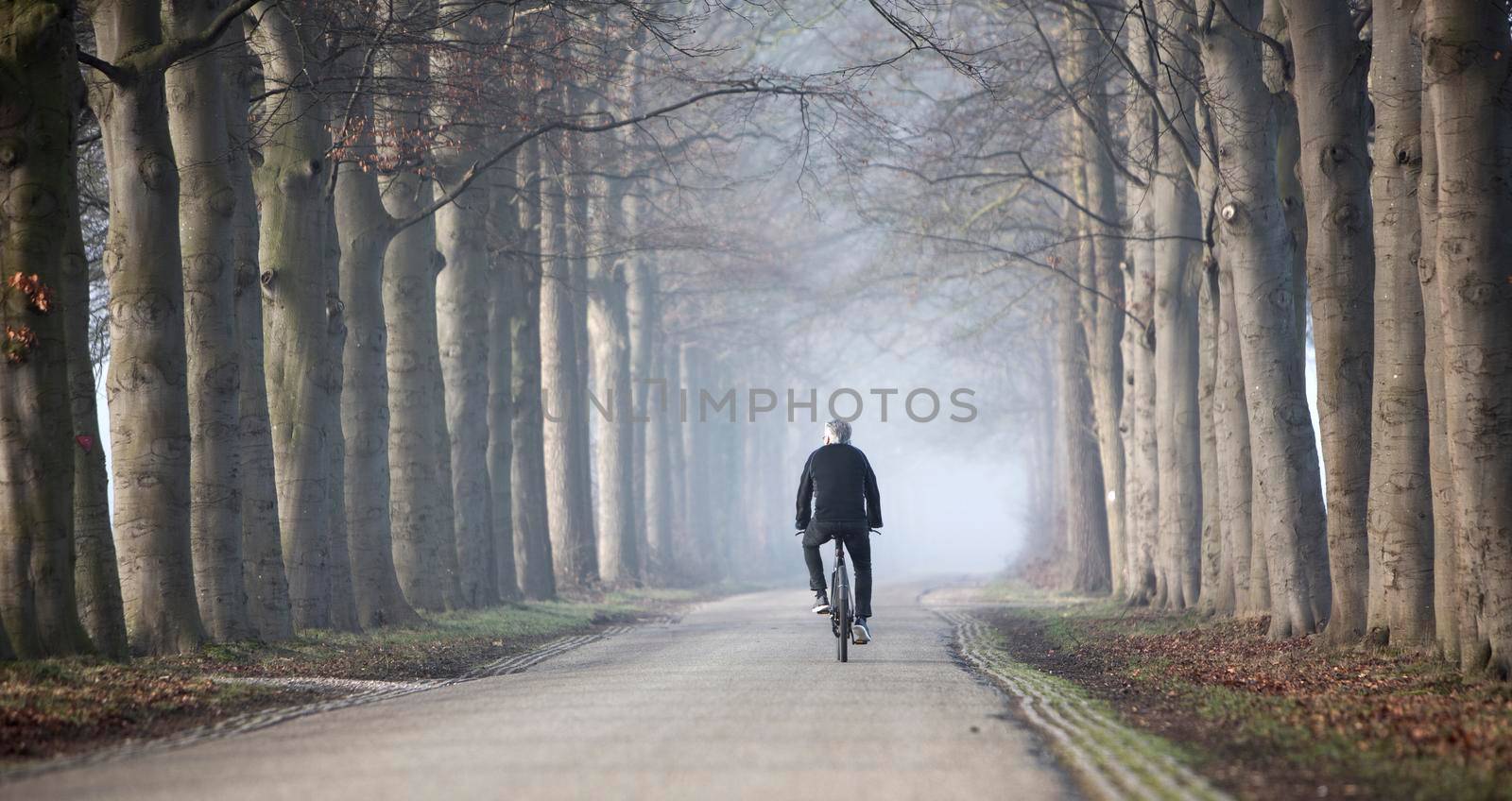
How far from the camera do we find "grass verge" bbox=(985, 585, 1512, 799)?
661 centimetres

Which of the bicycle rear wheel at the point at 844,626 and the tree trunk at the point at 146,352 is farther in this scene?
the bicycle rear wheel at the point at 844,626

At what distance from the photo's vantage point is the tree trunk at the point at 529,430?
87.7ft

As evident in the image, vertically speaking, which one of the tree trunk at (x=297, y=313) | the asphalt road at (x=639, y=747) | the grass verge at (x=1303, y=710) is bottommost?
the grass verge at (x=1303, y=710)

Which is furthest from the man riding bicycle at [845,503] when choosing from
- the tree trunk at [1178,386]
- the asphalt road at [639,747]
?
the tree trunk at [1178,386]

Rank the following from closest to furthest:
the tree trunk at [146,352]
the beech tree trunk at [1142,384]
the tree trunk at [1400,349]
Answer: the tree trunk at [1400,349]
the tree trunk at [146,352]
the beech tree trunk at [1142,384]

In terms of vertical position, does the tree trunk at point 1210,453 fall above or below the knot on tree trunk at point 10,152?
below

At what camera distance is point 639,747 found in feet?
24.5

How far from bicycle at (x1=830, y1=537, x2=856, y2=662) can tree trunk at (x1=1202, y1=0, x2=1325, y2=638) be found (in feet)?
13.9

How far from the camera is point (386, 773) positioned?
6703 millimetres

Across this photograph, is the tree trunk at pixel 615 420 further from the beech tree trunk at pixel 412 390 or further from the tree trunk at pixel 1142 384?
the beech tree trunk at pixel 412 390

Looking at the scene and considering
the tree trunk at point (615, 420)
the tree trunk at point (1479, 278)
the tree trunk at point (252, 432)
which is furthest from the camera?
the tree trunk at point (615, 420)

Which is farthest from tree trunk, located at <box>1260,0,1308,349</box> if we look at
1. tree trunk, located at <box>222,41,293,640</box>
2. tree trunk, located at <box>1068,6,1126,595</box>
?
tree trunk, located at <box>222,41,293,640</box>

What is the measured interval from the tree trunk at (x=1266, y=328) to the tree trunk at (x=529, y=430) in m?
13.6

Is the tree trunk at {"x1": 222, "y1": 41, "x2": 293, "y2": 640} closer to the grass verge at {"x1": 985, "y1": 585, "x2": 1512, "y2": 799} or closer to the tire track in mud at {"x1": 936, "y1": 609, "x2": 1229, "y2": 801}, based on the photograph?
the tire track in mud at {"x1": 936, "y1": 609, "x2": 1229, "y2": 801}
